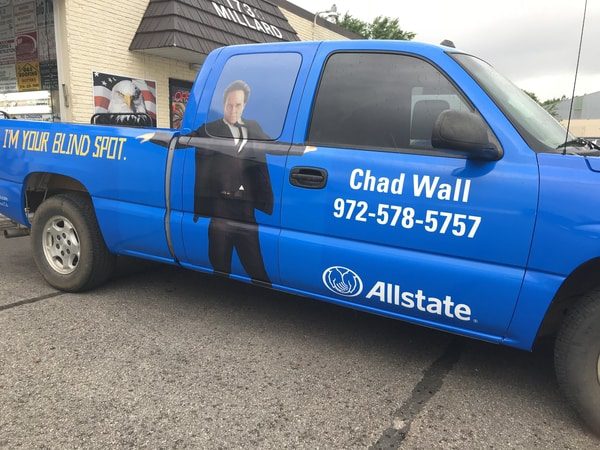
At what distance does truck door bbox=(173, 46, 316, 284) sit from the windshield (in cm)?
101

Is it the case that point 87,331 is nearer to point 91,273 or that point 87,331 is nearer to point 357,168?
point 91,273

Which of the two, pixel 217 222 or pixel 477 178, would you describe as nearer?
pixel 477 178

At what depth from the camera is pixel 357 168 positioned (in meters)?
2.86

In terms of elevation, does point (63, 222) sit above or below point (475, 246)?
below

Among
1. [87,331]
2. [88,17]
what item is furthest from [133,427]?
[88,17]

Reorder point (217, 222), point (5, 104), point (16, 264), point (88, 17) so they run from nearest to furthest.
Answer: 1. point (217, 222)
2. point (16, 264)
3. point (88, 17)
4. point (5, 104)

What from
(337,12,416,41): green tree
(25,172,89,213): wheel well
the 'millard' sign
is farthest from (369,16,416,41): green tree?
(25,172,89,213): wheel well

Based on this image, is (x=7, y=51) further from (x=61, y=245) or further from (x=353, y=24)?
(x=353, y=24)

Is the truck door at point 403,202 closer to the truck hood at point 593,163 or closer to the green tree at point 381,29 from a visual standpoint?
the truck hood at point 593,163

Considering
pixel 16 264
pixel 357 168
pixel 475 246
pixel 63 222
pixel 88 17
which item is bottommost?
pixel 16 264

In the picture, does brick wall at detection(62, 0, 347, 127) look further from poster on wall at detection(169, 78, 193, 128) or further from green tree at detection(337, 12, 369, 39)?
green tree at detection(337, 12, 369, 39)

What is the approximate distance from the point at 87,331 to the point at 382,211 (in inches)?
87.9

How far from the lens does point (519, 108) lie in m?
2.91

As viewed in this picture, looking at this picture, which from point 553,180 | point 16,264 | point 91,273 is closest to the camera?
point 553,180
